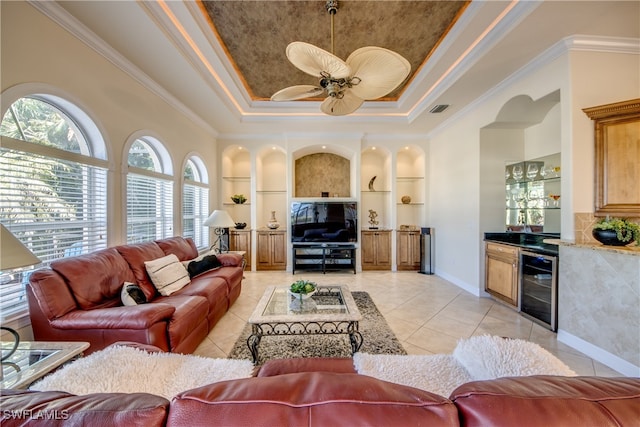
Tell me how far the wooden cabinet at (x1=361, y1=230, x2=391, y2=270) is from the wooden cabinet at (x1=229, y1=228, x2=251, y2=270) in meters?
2.58

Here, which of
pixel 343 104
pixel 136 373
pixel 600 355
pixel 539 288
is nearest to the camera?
pixel 136 373

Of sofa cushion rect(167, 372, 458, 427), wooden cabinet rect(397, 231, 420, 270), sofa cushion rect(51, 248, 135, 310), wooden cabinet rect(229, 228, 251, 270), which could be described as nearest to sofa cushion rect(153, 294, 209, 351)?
sofa cushion rect(51, 248, 135, 310)

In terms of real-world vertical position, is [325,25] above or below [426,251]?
above

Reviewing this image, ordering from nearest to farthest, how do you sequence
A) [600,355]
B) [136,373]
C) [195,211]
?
[136,373]
[600,355]
[195,211]

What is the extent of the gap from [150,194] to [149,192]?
3 centimetres

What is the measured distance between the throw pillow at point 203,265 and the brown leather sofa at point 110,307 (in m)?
0.51

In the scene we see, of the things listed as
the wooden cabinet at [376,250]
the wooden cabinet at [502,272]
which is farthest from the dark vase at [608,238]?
the wooden cabinet at [376,250]

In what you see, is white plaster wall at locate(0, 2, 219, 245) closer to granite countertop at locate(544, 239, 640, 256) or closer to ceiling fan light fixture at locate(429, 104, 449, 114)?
ceiling fan light fixture at locate(429, 104, 449, 114)

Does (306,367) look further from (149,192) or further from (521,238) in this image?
(521,238)

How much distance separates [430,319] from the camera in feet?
10.1

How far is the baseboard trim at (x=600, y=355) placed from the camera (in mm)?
2018

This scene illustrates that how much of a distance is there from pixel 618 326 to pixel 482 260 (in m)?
1.76

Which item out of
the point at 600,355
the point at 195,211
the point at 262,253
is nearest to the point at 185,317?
the point at 195,211

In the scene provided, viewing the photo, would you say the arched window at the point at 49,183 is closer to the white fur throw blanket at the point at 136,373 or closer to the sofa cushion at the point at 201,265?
the sofa cushion at the point at 201,265
